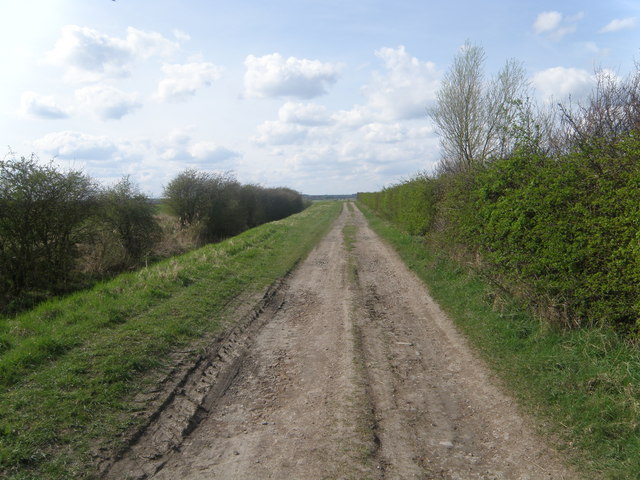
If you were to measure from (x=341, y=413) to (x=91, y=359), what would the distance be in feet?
11.0

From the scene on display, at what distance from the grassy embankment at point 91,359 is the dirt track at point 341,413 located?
483 mm

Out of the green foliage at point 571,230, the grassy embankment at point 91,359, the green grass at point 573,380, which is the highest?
the green foliage at point 571,230

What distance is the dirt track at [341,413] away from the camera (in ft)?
11.8

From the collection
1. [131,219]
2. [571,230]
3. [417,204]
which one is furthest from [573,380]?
[131,219]

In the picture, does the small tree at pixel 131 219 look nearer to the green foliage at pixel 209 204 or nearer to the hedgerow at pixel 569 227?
the green foliage at pixel 209 204

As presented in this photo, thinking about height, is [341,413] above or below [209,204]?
below

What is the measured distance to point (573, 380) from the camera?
4738mm

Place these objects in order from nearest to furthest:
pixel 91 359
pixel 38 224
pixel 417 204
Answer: pixel 91 359 → pixel 38 224 → pixel 417 204

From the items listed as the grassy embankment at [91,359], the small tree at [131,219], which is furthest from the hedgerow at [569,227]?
the small tree at [131,219]

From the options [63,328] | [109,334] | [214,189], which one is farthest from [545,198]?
[214,189]

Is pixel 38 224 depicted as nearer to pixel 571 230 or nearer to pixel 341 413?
pixel 341 413

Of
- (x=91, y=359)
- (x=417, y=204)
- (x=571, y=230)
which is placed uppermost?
(x=417, y=204)

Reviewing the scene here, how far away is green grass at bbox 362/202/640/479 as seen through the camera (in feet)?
12.0

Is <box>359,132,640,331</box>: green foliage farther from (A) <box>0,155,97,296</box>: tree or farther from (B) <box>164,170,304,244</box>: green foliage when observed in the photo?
(B) <box>164,170,304,244</box>: green foliage
